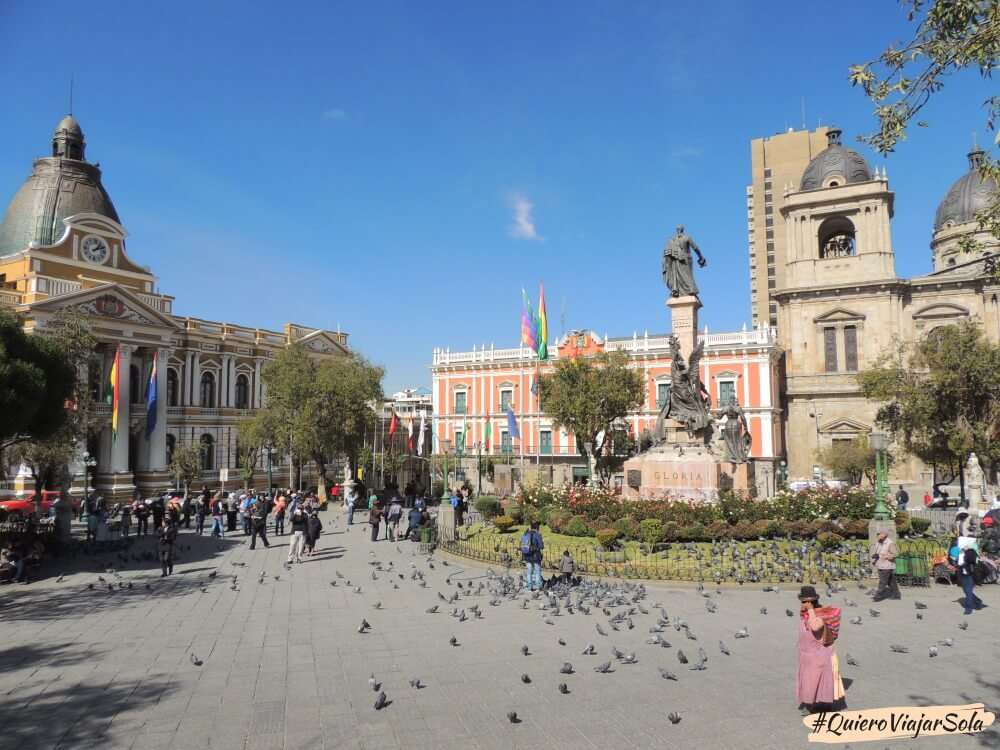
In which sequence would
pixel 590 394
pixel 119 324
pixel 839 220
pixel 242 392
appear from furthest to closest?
pixel 242 392, pixel 839 220, pixel 119 324, pixel 590 394

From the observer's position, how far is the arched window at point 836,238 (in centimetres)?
4749

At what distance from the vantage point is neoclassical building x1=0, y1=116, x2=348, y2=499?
37.2 meters

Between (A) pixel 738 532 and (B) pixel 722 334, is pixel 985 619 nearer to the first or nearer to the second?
(A) pixel 738 532

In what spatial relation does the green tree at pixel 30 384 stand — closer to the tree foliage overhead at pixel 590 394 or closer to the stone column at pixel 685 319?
the stone column at pixel 685 319

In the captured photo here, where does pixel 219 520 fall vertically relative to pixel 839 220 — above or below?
below

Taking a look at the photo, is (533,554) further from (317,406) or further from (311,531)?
(317,406)

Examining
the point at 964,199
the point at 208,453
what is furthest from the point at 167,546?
the point at 964,199

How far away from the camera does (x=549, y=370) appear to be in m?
48.7

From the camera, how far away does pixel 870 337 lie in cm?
4456

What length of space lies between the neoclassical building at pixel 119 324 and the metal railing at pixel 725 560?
2461 cm

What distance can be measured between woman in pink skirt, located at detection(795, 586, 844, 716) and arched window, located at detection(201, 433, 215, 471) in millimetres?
A: 44771

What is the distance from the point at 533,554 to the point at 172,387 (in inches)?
1539

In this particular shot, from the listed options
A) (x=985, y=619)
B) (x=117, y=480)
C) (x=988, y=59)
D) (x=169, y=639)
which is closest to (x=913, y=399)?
(x=985, y=619)

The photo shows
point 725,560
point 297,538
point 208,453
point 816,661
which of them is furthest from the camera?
point 208,453
